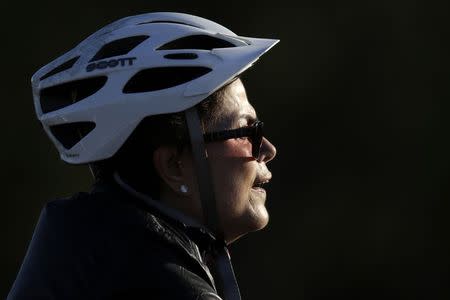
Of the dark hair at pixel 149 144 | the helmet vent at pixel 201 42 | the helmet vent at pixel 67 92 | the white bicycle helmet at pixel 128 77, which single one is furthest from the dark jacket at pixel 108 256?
the helmet vent at pixel 201 42

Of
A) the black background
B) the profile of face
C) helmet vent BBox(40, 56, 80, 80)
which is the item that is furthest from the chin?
the black background

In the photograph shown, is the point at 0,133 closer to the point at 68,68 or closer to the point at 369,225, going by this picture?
the point at 369,225

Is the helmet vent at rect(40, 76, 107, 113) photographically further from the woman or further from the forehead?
the forehead

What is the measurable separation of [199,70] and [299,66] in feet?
13.4

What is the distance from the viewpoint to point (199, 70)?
2803 millimetres

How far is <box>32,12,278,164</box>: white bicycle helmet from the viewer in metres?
2.76

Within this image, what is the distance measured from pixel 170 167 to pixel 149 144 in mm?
82

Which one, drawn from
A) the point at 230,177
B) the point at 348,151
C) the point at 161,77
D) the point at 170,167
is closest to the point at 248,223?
the point at 230,177

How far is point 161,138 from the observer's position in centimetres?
278

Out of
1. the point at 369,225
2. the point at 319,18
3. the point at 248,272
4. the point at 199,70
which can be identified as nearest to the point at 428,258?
the point at 369,225

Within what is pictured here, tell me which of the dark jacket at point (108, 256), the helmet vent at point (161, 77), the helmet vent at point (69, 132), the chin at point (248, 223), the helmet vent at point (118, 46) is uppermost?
the helmet vent at point (118, 46)

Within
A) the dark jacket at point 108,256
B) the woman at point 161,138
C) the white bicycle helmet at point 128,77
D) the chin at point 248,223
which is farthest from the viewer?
the chin at point 248,223

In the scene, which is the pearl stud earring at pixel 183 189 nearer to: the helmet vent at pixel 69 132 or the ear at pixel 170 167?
the ear at pixel 170 167

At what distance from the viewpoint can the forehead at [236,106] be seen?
9.36 ft
